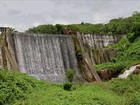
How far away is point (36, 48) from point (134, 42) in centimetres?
1647

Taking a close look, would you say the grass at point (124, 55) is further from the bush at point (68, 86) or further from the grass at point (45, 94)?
the grass at point (45, 94)

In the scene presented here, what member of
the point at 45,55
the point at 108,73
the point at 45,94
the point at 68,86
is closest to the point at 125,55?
the point at 108,73

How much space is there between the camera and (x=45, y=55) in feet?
124

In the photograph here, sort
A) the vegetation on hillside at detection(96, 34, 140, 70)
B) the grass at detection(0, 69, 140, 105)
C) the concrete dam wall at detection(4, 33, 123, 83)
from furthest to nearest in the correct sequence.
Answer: the vegetation on hillside at detection(96, 34, 140, 70) < the concrete dam wall at detection(4, 33, 123, 83) < the grass at detection(0, 69, 140, 105)

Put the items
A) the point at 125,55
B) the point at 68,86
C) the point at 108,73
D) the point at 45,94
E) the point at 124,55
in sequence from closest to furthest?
the point at 45,94
the point at 68,86
the point at 108,73
the point at 125,55
the point at 124,55

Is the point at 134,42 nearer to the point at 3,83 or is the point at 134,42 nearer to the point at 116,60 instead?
the point at 116,60

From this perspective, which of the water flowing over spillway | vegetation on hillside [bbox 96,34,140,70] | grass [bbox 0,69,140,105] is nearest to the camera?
grass [bbox 0,69,140,105]

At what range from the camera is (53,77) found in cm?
3675

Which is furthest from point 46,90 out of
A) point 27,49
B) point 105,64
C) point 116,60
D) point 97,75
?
point 116,60

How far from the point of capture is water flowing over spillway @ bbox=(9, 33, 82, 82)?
3525 cm

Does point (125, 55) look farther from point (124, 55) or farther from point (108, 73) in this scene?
point (108, 73)

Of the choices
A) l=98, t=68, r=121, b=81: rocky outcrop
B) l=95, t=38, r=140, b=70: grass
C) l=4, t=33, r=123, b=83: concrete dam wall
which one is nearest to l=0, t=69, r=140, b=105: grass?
l=4, t=33, r=123, b=83: concrete dam wall

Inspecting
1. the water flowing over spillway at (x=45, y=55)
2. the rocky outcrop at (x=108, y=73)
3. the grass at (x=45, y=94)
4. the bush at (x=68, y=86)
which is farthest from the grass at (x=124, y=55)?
the grass at (x=45, y=94)

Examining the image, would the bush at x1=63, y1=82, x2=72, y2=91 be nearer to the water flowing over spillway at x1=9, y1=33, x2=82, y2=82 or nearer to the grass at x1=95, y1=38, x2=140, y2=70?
the water flowing over spillway at x1=9, y1=33, x2=82, y2=82
